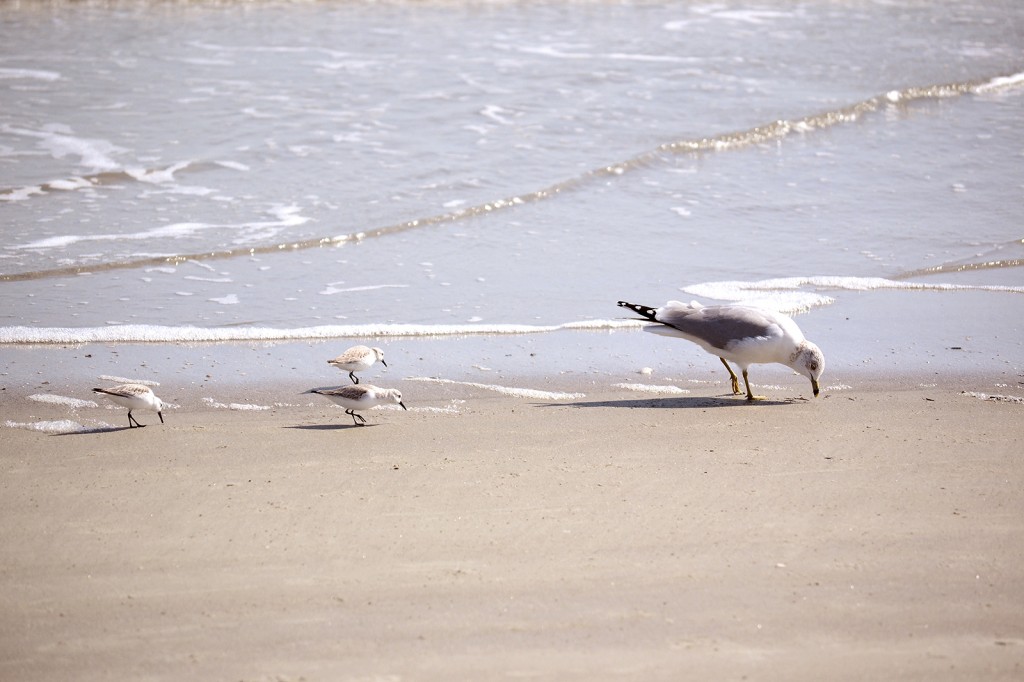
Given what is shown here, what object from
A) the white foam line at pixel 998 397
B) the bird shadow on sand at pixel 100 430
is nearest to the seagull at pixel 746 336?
the white foam line at pixel 998 397

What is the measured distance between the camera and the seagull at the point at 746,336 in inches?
240

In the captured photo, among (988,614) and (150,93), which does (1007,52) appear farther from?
(988,614)

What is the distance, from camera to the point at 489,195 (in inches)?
404

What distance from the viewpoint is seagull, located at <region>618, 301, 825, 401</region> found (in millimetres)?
6086

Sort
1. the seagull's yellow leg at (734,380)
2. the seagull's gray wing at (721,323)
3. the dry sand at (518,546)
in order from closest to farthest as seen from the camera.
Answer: the dry sand at (518,546) → the seagull's gray wing at (721,323) → the seagull's yellow leg at (734,380)

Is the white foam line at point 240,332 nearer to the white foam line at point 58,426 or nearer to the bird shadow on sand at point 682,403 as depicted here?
the bird shadow on sand at point 682,403

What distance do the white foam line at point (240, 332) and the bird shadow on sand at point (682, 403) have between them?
3.96 ft

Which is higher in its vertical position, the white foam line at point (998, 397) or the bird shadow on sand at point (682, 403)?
the white foam line at point (998, 397)

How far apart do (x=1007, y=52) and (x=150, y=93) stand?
12302 millimetres

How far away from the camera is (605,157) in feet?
38.1

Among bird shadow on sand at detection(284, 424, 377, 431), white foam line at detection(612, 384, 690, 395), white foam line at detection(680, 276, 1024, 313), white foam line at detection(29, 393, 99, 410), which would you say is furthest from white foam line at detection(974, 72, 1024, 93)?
white foam line at detection(29, 393, 99, 410)

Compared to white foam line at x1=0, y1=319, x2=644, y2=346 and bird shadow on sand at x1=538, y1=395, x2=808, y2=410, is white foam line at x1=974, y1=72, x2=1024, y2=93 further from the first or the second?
bird shadow on sand at x1=538, y1=395, x2=808, y2=410

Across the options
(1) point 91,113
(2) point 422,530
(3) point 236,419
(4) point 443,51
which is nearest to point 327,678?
(2) point 422,530

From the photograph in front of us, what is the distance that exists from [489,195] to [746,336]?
4517 millimetres
